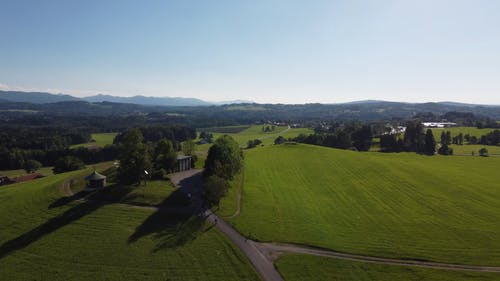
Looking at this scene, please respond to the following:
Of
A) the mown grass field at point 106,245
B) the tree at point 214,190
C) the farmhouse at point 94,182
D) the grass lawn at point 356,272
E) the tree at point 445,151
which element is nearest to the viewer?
the grass lawn at point 356,272

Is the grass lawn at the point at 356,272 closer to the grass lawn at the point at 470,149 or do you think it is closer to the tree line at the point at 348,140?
the grass lawn at the point at 470,149

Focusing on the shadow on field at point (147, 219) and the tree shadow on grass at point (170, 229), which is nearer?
the tree shadow on grass at point (170, 229)

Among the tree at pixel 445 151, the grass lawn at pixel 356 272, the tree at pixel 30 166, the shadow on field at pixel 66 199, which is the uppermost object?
the tree at pixel 445 151

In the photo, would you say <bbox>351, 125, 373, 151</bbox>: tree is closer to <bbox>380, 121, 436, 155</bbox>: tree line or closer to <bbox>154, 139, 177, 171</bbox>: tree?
<bbox>380, 121, 436, 155</bbox>: tree line

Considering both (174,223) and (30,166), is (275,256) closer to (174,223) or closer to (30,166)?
(174,223)

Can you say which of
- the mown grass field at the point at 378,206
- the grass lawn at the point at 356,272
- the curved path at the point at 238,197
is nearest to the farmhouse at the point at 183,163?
the curved path at the point at 238,197

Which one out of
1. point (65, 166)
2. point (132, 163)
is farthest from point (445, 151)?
point (65, 166)
